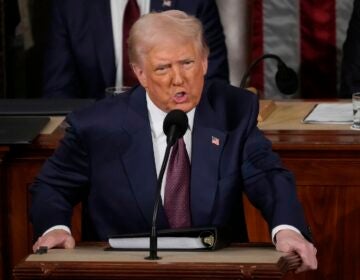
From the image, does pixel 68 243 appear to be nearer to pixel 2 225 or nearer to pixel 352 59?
pixel 2 225

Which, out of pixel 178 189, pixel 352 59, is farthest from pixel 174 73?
pixel 352 59

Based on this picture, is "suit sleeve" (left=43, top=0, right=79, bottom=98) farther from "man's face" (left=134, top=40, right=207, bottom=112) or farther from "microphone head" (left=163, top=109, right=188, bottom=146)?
"microphone head" (left=163, top=109, right=188, bottom=146)

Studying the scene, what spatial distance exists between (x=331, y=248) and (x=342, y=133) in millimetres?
387

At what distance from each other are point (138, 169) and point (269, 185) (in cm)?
36

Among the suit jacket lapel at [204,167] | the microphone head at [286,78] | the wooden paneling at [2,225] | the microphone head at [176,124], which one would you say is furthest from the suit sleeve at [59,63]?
the microphone head at [176,124]

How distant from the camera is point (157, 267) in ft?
8.44

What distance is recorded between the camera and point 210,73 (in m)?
4.97

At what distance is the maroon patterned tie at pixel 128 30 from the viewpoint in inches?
195

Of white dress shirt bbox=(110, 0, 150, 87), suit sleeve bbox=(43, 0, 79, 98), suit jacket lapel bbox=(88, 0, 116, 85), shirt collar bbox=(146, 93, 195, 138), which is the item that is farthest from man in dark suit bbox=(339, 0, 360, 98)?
shirt collar bbox=(146, 93, 195, 138)

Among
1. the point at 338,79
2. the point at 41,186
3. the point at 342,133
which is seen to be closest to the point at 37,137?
the point at 41,186

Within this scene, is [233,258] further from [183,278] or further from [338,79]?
[338,79]

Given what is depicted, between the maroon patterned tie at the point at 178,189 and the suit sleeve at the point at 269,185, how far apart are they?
161 mm

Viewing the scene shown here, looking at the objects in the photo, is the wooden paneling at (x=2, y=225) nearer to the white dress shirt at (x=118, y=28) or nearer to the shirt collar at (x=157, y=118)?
the shirt collar at (x=157, y=118)

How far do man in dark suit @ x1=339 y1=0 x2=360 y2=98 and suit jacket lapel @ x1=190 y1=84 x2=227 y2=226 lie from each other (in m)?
1.84
